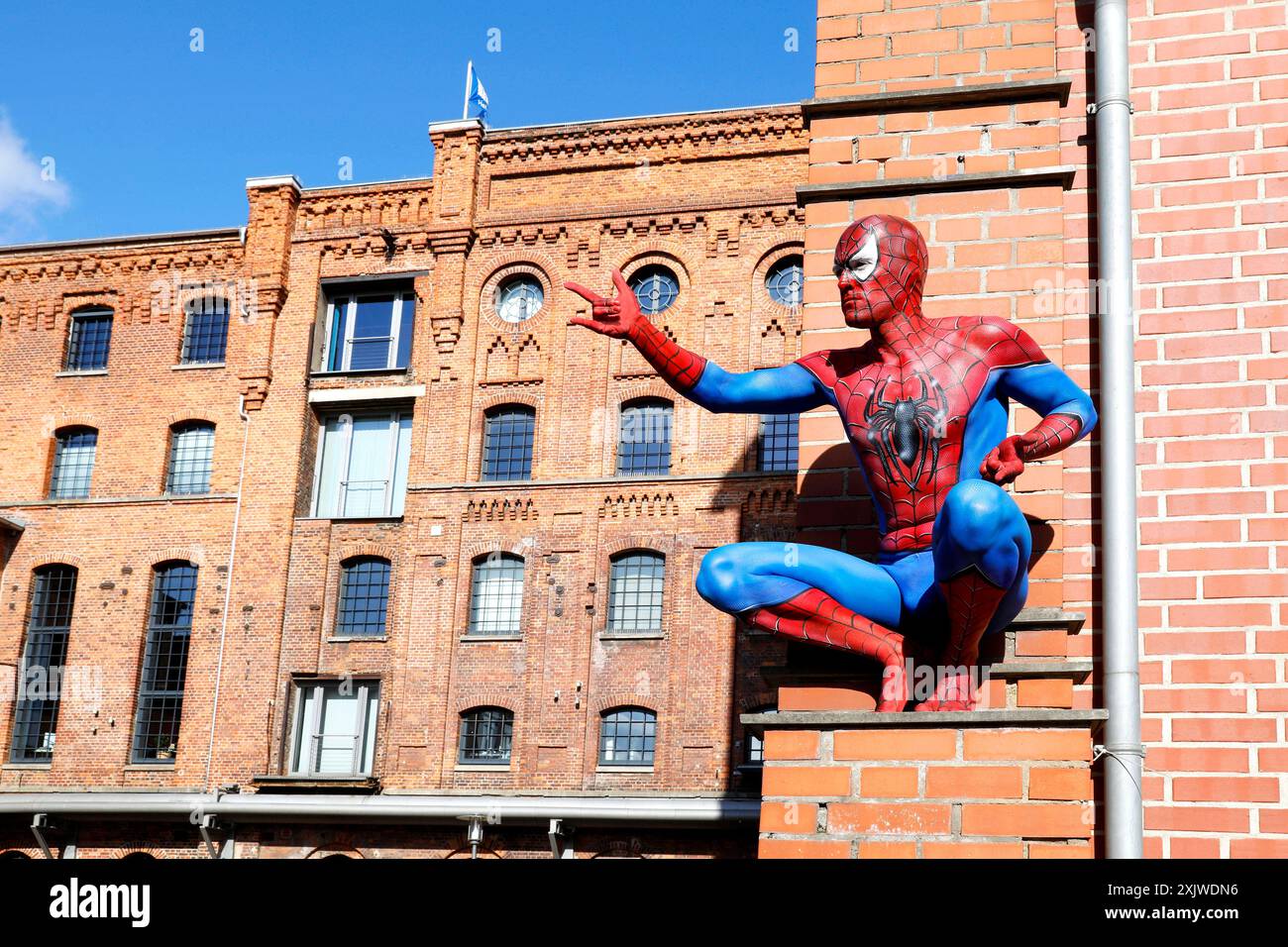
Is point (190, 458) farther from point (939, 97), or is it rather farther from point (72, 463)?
point (939, 97)

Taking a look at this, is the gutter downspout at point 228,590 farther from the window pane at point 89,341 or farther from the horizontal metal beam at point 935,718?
the horizontal metal beam at point 935,718

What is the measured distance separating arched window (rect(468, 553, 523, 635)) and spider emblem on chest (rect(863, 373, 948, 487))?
2766cm

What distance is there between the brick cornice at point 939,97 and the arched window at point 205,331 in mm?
31632

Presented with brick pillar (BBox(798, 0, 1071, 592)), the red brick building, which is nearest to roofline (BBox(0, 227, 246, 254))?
the red brick building

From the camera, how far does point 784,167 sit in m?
33.2

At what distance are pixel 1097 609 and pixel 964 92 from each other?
1.97 meters

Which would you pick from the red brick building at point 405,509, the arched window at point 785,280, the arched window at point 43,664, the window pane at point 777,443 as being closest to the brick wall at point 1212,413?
the red brick building at point 405,509

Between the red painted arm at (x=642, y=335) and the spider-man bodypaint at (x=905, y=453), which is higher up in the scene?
the red painted arm at (x=642, y=335)

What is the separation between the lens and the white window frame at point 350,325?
115ft

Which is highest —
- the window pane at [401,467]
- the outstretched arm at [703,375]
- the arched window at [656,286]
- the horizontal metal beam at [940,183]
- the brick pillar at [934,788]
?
the arched window at [656,286]

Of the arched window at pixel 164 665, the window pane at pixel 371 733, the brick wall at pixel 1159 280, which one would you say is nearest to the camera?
the brick wall at pixel 1159 280

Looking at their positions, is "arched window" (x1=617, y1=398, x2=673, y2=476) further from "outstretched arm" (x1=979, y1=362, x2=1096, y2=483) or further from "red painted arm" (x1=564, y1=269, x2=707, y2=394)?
"outstretched arm" (x1=979, y1=362, x2=1096, y2=483)

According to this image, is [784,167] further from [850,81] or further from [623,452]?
[850,81]
